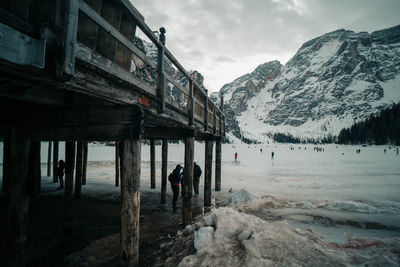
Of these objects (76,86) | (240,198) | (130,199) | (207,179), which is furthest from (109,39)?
(240,198)

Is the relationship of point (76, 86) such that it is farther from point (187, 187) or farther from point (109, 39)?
point (187, 187)

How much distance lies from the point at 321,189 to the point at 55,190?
16.1 meters

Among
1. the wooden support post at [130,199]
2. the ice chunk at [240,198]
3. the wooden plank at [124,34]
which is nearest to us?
the wooden plank at [124,34]

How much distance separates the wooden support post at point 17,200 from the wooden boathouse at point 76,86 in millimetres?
14

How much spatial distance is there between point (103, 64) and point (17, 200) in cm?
319

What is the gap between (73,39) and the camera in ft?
6.64

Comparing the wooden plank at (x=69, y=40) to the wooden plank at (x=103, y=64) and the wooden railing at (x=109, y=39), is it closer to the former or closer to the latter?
the wooden railing at (x=109, y=39)

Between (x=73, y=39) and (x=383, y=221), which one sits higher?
(x=73, y=39)

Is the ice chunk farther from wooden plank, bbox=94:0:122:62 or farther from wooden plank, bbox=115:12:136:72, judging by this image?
wooden plank, bbox=94:0:122:62

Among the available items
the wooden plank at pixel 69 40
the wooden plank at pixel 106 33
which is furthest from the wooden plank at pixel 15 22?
the wooden plank at pixel 106 33

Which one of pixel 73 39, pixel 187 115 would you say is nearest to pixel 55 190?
pixel 187 115

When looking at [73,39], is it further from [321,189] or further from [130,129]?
[321,189]

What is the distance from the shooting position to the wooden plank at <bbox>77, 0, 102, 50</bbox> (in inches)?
99.7

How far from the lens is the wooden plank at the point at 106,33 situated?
285 cm
